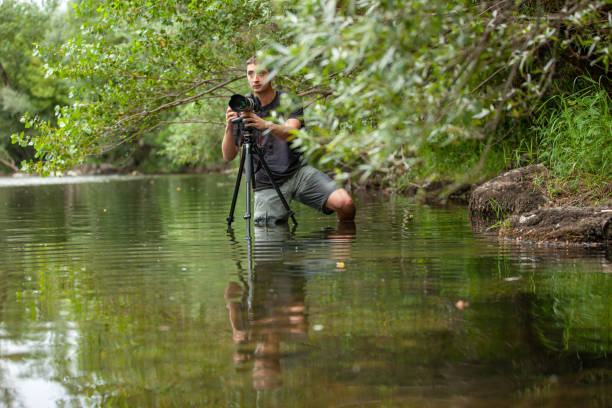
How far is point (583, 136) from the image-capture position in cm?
684

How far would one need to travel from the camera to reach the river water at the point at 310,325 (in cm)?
236

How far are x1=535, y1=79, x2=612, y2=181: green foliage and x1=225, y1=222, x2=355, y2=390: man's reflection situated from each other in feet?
8.77

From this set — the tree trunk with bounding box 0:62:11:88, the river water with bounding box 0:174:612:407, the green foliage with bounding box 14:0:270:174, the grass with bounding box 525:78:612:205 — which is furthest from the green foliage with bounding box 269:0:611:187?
the tree trunk with bounding box 0:62:11:88

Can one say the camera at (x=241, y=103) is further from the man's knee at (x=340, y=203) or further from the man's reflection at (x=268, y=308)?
the man's knee at (x=340, y=203)

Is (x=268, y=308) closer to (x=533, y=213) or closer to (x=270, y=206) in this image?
(x=533, y=213)

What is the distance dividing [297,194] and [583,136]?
3125 millimetres

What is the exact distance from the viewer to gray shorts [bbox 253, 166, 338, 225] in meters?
7.67

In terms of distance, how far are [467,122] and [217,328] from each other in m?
1.48

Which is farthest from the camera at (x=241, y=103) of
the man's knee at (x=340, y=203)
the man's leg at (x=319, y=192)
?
the man's knee at (x=340, y=203)

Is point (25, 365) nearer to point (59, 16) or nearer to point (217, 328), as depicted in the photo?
point (217, 328)

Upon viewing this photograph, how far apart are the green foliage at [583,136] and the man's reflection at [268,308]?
267 cm

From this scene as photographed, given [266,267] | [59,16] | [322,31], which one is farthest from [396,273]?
[59,16]

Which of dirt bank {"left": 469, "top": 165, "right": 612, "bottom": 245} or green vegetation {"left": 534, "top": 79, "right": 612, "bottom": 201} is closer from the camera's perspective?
dirt bank {"left": 469, "top": 165, "right": 612, "bottom": 245}

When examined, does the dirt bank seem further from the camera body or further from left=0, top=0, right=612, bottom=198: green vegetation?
the camera body
